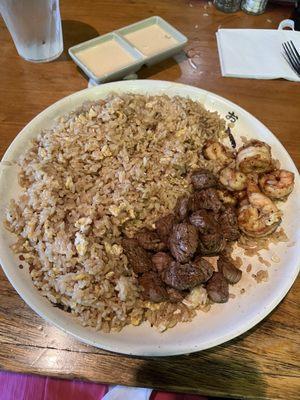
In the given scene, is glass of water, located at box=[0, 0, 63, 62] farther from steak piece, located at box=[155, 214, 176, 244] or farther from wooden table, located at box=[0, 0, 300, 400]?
steak piece, located at box=[155, 214, 176, 244]

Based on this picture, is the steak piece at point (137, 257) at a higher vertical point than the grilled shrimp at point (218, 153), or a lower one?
lower

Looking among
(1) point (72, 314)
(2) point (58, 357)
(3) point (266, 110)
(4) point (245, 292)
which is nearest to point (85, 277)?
(1) point (72, 314)

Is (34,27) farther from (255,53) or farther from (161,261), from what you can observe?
(161,261)

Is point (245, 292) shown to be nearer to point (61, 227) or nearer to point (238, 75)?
point (61, 227)

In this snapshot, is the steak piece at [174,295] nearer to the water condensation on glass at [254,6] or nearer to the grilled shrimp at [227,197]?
the grilled shrimp at [227,197]

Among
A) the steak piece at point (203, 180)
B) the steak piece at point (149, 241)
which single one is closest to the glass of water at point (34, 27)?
the steak piece at point (203, 180)

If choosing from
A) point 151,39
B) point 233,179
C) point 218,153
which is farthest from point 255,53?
point 233,179
